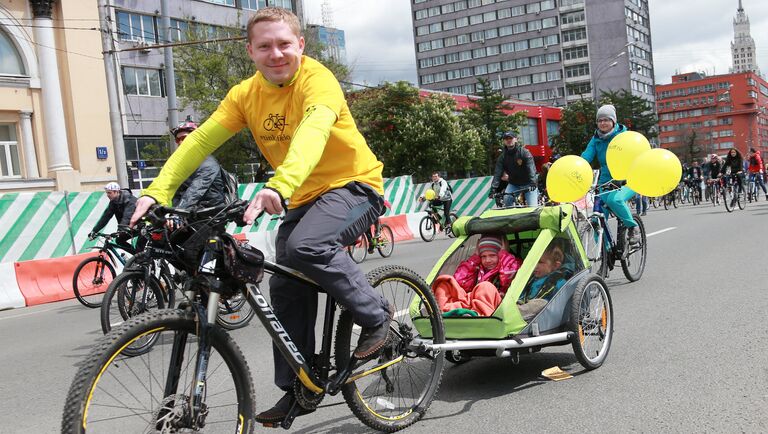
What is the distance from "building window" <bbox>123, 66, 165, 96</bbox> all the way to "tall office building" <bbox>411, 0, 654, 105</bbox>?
3015 inches

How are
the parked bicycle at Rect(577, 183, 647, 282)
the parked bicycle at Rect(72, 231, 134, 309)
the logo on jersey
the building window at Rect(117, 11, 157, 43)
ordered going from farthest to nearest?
1. the building window at Rect(117, 11, 157, 43)
2. the parked bicycle at Rect(72, 231, 134, 309)
3. the parked bicycle at Rect(577, 183, 647, 282)
4. the logo on jersey

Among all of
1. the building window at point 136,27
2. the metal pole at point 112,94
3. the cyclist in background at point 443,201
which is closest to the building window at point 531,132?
the building window at point 136,27

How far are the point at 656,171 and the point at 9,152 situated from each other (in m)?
28.4

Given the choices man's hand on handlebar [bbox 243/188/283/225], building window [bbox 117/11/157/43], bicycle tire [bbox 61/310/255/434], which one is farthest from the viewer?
building window [bbox 117/11/157/43]

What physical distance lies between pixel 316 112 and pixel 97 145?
30.7 metres

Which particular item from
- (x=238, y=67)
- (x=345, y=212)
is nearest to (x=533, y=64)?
(x=238, y=67)

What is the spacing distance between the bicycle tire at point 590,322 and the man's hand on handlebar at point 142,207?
2761 millimetres

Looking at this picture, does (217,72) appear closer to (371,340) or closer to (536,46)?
(371,340)

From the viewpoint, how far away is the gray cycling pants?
10.7ft

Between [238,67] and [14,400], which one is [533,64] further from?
[14,400]

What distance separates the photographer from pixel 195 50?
33.4 meters

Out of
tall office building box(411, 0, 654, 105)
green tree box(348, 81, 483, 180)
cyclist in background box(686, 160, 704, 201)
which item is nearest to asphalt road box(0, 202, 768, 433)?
cyclist in background box(686, 160, 704, 201)

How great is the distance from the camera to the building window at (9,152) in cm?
2933

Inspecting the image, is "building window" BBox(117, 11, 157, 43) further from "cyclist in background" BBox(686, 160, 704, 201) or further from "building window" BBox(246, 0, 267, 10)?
"cyclist in background" BBox(686, 160, 704, 201)
